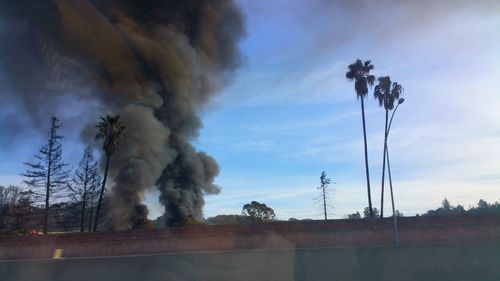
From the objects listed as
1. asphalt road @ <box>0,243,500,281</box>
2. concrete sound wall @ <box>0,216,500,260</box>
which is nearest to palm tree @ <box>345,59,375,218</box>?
concrete sound wall @ <box>0,216,500,260</box>

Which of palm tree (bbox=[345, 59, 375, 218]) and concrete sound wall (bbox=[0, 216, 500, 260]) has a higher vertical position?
palm tree (bbox=[345, 59, 375, 218])

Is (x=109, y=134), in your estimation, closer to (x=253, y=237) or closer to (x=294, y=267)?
(x=253, y=237)

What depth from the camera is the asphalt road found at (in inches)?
472

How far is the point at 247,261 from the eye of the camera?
14562 mm

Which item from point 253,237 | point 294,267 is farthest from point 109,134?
point 294,267

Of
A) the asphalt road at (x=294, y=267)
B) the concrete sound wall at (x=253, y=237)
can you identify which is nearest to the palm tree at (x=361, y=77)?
the concrete sound wall at (x=253, y=237)

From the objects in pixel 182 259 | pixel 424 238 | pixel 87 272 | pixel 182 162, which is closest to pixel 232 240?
pixel 424 238

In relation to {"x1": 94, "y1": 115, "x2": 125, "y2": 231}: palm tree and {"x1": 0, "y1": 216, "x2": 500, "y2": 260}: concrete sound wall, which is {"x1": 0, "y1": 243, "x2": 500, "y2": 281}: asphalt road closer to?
{"x1": 0, "y1": 216, "x2": 500, "y2": 260}: concrete sound wall

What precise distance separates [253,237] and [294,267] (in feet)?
58.2

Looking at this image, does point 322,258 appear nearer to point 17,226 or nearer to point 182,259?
point 182,259

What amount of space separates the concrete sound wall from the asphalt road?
14753 millimetres

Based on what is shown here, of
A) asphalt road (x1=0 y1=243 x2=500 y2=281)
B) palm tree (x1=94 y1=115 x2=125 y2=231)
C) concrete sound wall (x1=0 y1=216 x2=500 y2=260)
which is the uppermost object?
palm tree (x1=94 y1=115 x2=125 y2=231)

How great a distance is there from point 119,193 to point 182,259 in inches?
1215

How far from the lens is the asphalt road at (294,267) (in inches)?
472
